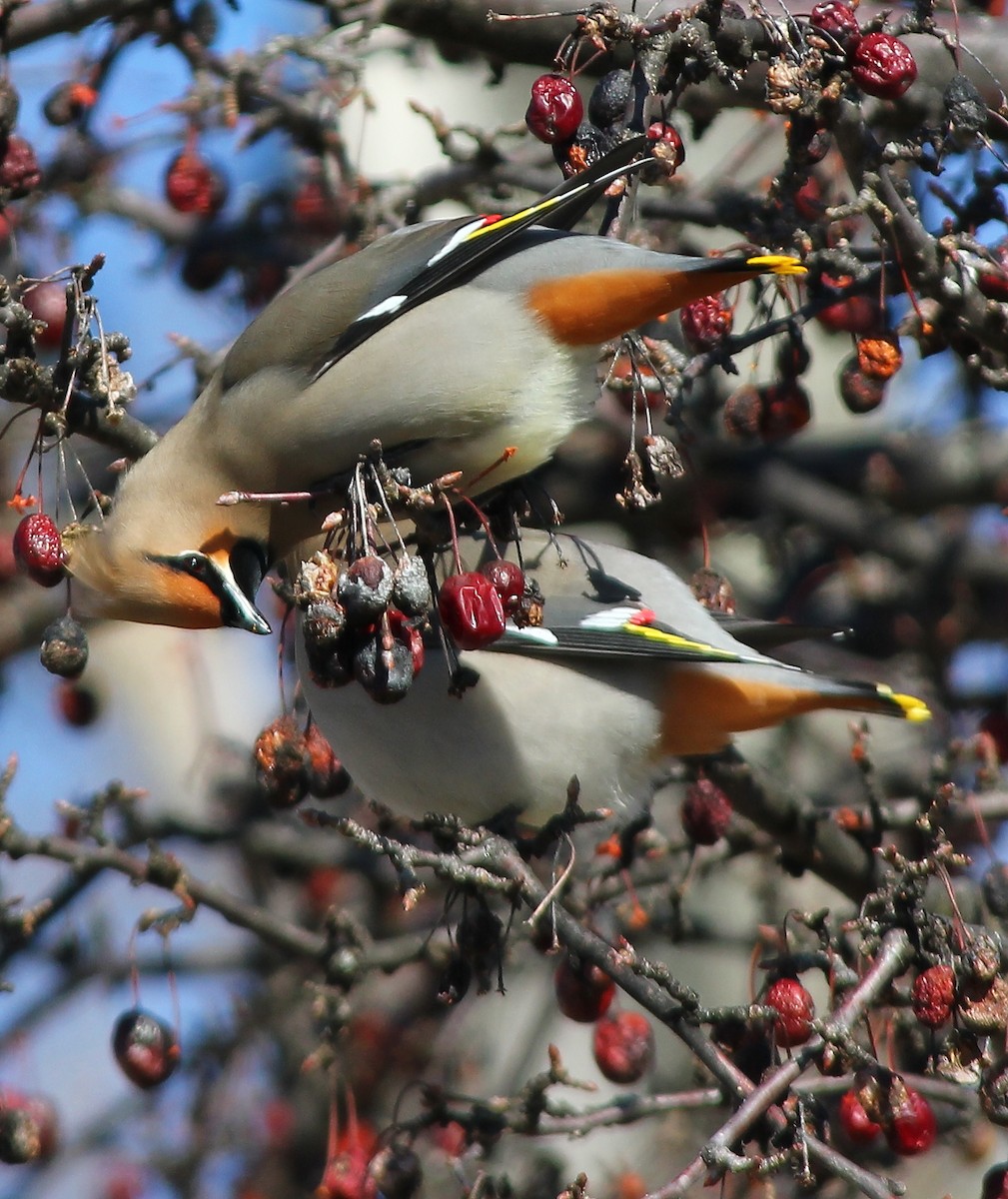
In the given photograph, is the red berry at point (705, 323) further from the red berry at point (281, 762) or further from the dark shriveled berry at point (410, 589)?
the red berry at point (281, 762)

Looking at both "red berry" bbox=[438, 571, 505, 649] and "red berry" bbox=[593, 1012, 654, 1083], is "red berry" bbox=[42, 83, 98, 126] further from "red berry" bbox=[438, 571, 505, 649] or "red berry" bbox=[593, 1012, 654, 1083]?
"red berry" bbox=[593, 1012, 654, 1083]

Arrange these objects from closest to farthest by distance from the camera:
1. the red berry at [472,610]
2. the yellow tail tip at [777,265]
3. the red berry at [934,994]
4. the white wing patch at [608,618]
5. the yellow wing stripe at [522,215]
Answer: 1. the red berry at [934,994]
2. the red berry at [472,610]
3. the yellow tail tip at [777,265]
4. the yellow wing stripe at [522,215]
5. the white wing patch at [608,618]

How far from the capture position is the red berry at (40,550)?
2.71 meters

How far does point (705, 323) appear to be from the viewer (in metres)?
3.08

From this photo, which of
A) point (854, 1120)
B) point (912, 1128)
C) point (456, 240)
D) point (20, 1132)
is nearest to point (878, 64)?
point (456, 240)

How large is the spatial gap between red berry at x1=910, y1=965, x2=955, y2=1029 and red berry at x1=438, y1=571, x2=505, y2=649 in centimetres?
85

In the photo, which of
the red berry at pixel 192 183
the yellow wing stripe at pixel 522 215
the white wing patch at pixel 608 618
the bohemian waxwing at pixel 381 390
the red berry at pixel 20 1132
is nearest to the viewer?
the yellow wing stripe at pixel 522 215

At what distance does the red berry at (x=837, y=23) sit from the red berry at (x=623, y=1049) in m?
2.18

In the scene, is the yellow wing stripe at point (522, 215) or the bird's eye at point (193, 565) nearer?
the yellow wing stripe at point (522, 215)

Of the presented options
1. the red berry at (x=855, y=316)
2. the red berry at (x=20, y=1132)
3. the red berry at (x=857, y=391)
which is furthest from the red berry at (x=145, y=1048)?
the red berry at (x=855, y=316)

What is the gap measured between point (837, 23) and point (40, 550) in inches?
65.4

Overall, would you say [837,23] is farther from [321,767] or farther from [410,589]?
[321,767]

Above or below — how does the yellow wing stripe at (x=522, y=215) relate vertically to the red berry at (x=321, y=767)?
above

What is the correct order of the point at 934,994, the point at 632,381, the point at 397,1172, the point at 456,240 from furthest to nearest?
the point at 456,240
the point at 397,1172
the point at 632,381
the point at 934,994
